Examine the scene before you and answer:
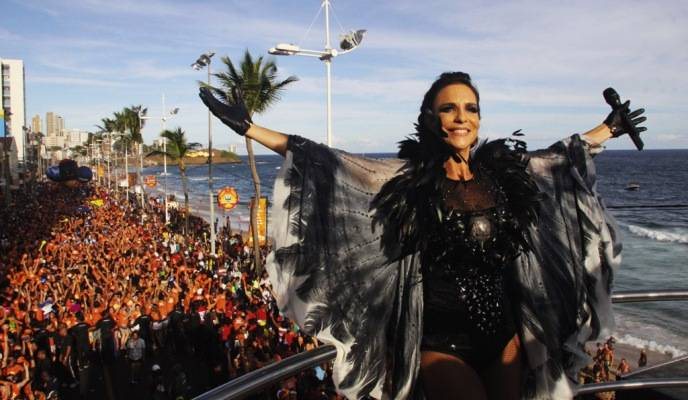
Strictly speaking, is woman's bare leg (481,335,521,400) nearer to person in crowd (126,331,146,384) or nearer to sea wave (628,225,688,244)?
person in crowd (126,331,146,384)

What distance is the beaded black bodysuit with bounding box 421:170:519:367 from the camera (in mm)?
1976

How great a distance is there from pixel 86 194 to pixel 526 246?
48.7 m

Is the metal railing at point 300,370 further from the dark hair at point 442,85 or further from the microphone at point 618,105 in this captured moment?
the dark hair at point 442,85

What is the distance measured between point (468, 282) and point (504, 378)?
0.35 metres

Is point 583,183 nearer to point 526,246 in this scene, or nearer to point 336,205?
point 526,246

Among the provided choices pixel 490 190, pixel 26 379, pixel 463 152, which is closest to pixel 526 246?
pixel 490 190

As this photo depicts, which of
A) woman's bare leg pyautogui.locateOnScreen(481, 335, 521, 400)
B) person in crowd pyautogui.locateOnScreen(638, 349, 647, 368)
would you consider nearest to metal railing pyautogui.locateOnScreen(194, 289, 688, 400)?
woman's bare leg pyautogui.locateOnScreen(481, 335, 521, 400)

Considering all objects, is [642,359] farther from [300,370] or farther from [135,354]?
[300,370]

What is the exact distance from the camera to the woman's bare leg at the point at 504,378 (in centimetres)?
198

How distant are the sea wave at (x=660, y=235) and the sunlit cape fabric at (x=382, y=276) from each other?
39.9 metres

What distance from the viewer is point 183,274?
1423cm

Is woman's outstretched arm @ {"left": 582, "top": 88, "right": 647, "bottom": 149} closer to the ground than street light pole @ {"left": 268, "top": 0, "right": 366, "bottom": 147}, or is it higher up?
closer to the ground

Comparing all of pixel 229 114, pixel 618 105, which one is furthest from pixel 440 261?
pixel 618 105

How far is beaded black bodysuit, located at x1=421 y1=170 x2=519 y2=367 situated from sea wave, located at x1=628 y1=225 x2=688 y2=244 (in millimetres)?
40188
